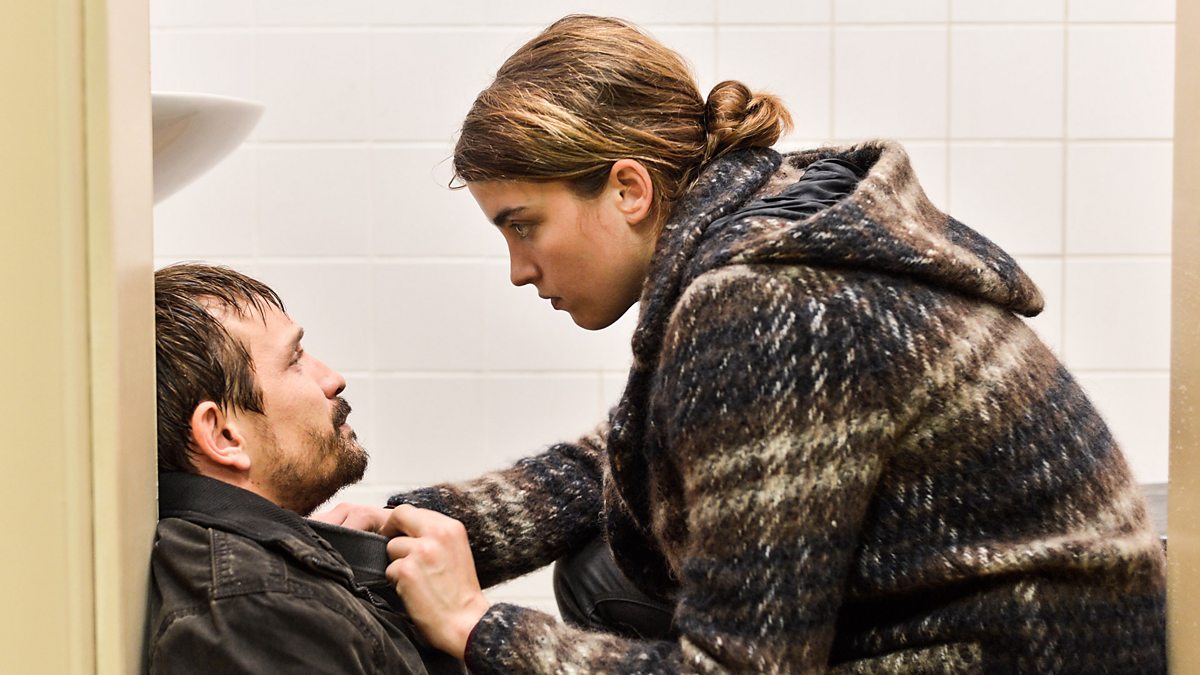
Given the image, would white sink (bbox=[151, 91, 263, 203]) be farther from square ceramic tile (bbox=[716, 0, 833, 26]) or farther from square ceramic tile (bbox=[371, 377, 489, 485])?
square ceramic tile (bbox=[716, 0, 833, 26])

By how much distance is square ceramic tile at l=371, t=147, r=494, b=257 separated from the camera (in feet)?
6.86

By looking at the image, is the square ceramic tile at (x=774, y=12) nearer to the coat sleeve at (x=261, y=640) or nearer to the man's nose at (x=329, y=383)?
the man's nose at (x=329, y=383)

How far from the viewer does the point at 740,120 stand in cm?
120

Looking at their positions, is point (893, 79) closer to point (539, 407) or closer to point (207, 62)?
point (539, 407)

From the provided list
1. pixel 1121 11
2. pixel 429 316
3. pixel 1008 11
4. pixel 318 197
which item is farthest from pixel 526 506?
pixel 1121 11

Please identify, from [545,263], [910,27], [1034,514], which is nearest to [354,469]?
[545,263]

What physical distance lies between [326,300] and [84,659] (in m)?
1.31

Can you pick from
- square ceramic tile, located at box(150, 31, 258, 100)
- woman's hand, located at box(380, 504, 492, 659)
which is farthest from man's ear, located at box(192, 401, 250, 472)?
square ceramic tile, located at box(150, 31, 258, 100)

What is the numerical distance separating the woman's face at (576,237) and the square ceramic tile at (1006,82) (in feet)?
3.53

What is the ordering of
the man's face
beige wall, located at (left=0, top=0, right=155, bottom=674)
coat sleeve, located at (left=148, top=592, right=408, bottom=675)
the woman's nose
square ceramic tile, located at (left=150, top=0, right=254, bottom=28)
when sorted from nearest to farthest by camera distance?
beige wall, located at (left=0, top=0, right=155, bottom=674) → coat sleeve, located at (left=148, top=592, right=408, bottom=675) → the man's face → the woman's nose → square ceramic tile, located at (left=150, top=0, right=254, bottom=28)

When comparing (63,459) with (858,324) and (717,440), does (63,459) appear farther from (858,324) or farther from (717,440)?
(858,324)

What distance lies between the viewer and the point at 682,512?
3.49 feet

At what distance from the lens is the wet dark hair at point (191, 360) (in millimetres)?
1075

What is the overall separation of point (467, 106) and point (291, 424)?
108cm
